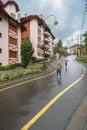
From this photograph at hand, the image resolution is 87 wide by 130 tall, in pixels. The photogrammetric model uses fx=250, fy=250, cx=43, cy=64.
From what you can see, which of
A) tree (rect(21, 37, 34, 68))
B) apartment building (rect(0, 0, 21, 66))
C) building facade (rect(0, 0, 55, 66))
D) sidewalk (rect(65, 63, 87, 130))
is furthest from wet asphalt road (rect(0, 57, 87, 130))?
tree (rect(21, 37, 34, 68))

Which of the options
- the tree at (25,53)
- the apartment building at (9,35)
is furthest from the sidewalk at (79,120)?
the tree at (25,53)

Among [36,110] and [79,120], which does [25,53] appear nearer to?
[36,110]

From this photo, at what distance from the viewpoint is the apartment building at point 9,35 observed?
41781 millimetres

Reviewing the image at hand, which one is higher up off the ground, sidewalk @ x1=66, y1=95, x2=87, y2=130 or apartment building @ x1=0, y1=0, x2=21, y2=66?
apartment building @ x1=0, y1=0, x2=21, y2=66

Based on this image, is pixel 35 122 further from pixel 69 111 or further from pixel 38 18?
pixel 38 18

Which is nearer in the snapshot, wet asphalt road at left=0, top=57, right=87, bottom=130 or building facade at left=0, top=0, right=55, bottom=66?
wet asphalt road at left=0, top=57, right=87, bottom=130

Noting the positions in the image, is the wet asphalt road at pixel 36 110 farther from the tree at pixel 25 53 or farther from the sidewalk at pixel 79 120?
the tree at pixel 25 53

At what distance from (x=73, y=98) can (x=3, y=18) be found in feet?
105

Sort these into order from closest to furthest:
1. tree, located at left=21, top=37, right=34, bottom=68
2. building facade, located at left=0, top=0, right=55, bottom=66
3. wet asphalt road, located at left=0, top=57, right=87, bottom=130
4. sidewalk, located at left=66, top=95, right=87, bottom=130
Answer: sidewalk, located at left=66, top=95, right=87, bottom=130, wet asphalt road, located at left=0, top=57, right=87, bottom=130, building facade, located at left=0, top=0, right=55, bottom=66, tree, located at left=21, top=37, right=34, bottom=68

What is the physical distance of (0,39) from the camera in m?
41.2

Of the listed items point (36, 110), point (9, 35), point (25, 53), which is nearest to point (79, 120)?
point (36, 110)

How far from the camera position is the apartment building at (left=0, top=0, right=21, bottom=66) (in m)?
41.8

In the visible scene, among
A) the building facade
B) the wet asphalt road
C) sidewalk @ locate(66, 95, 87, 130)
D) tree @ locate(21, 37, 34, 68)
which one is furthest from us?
tree @ locate(21, 37, 34, 68)

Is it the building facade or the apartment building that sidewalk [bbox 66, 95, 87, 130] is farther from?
the apartment building
